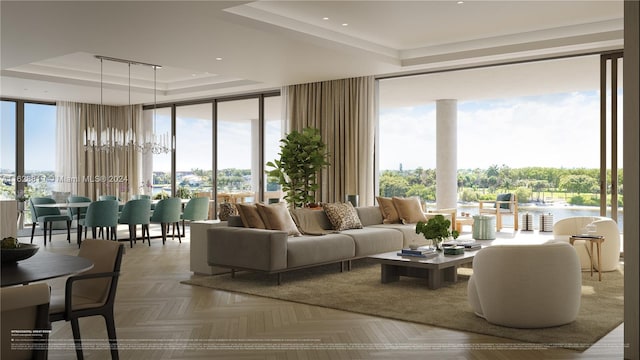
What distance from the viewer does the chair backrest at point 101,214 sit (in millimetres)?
9250

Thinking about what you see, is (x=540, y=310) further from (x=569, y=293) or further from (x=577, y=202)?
(x=577, y=202)

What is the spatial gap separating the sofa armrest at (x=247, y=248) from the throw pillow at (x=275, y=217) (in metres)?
0.34

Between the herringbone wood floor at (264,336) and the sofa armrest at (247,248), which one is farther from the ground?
the sofa armrest at (247,248)

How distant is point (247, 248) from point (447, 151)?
23.7ft

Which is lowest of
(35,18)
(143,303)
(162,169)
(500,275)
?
(143,303)

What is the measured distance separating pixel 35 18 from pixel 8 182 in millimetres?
7004

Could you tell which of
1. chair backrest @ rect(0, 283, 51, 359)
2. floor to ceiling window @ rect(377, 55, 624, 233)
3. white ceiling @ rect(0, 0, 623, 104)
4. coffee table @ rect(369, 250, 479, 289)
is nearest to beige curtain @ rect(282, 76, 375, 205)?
white ceiling @ rect(0, 0, 623, 104)

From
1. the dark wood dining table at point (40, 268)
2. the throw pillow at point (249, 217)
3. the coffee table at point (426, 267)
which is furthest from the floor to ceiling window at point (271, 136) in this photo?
the dark wood dining table at point (40, 268)

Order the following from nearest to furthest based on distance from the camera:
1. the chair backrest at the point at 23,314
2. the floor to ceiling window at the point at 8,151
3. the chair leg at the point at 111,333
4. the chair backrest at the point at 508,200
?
the chair backrest at the point at 23,314, the chair leg at the point at 111,333, the floor to ceiling window at the point at 8,151, the chair backrest at the point at 508,200

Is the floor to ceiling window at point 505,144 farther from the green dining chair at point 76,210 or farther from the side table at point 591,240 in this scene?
the green dining chair at point 76,210

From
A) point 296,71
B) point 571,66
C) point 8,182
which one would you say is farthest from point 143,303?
point 8,182

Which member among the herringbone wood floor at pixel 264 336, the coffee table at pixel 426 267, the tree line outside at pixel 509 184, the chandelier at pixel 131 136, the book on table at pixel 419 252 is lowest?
the herringbone wood floor at pixel 264 336

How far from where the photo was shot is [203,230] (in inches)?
274

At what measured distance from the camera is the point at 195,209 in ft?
33.0
